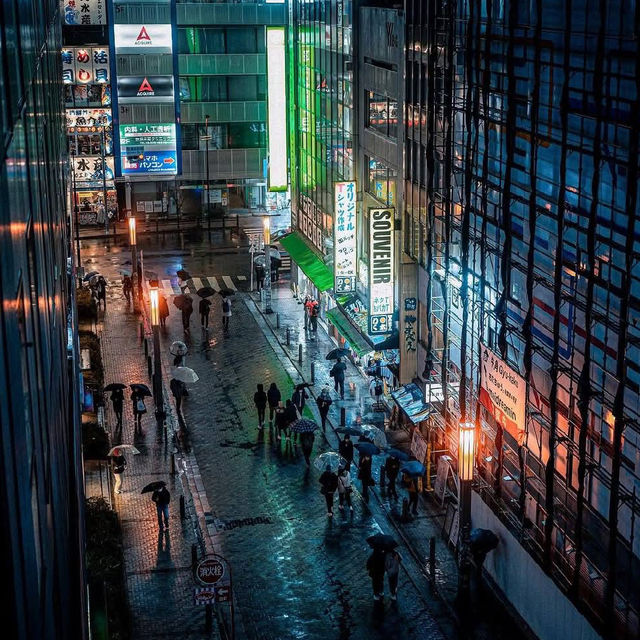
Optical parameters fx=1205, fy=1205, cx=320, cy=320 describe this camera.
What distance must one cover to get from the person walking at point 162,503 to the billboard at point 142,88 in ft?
151

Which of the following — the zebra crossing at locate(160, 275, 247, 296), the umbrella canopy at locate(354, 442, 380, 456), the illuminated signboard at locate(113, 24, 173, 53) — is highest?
the illuminated signboard at locate(113, 24, 173, 53)

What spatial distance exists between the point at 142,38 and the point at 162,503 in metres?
46.6

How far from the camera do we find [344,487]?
120 ft

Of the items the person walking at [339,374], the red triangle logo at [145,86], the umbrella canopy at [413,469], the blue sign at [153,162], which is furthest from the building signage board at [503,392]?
the red triangle logo at [145,86]

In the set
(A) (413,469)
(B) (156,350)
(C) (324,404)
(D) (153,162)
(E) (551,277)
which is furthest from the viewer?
(D) (153,162)

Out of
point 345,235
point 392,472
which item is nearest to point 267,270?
point 345,235

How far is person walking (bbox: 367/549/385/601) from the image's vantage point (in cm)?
2998

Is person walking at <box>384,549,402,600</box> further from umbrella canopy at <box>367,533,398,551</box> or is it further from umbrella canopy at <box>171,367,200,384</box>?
umbrella canopy at <box>171,367,200,384</box>

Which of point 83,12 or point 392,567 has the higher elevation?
point 83,12

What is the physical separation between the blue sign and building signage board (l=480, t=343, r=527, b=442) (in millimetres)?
48757

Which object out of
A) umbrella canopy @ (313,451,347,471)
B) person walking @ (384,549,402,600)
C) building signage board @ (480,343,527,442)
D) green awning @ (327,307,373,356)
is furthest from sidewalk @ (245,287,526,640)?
building signage board @ (480,343,527,442)

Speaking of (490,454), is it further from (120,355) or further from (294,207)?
(294,207)

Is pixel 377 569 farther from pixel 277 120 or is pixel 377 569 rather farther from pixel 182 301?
pixel 277 120

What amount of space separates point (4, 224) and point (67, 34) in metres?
71.5
